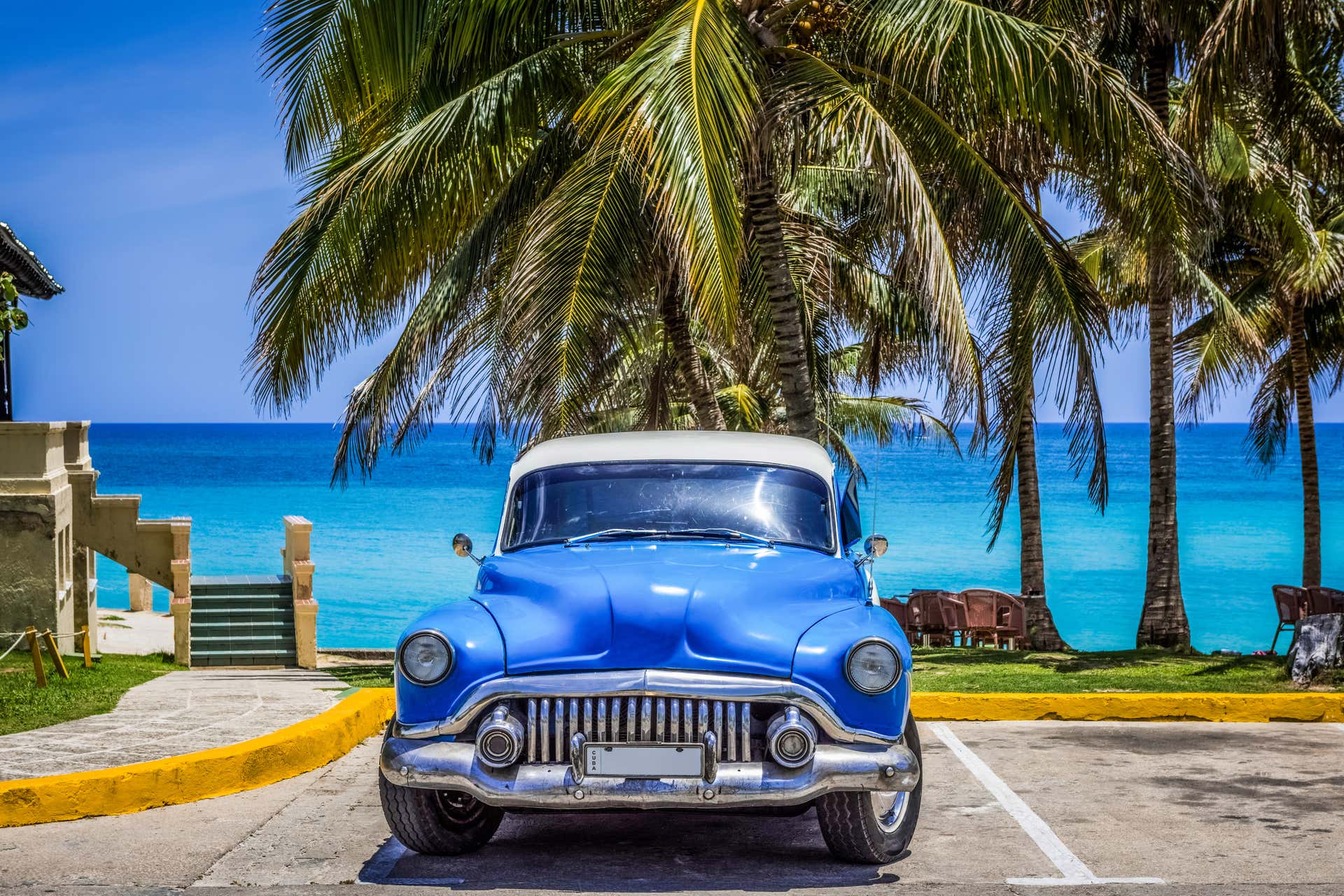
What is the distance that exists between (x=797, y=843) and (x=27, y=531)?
11.1 m

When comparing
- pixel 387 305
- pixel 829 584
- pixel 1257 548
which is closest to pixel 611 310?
pixel 387 305

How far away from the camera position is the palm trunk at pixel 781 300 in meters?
12.6

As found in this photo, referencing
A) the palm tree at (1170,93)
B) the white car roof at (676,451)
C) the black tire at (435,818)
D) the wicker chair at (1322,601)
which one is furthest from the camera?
the wicker chair at (1322,601)

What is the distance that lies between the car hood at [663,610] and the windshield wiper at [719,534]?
47 cm

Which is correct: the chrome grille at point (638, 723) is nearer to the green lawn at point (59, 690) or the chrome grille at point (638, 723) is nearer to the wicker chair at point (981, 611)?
the green lawn at point (59, 690)

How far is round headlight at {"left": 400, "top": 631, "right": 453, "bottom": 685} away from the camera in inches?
216

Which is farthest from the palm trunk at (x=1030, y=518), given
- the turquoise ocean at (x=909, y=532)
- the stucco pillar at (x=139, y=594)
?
the stucco pillar at (x=139, y=594)

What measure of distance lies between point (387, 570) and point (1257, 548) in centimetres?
4255

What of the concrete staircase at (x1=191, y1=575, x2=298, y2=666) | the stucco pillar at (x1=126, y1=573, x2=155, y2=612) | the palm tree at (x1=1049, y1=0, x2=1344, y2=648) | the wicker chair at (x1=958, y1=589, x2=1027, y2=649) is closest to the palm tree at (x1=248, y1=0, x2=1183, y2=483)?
the palm tree at (x1=1049, y1=0, x2=1344, y2=648)

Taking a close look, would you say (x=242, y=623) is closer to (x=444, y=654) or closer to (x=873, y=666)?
(x=444, y=654)

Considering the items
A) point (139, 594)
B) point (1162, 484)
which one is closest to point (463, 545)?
point (1162, 484)

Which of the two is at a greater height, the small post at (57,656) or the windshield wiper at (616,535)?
the windshield wiper at (616,535)

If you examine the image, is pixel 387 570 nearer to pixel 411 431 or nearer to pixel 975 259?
pixel 411 431

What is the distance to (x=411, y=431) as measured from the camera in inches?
719
